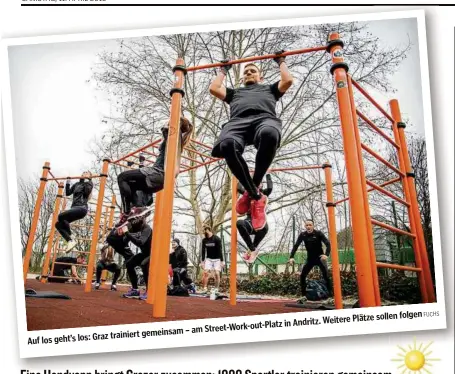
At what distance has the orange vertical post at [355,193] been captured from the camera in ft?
6.62

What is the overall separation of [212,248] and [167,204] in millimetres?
1760

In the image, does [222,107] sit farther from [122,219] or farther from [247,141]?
[122,219]

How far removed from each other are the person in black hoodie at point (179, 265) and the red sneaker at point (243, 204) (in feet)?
3.69

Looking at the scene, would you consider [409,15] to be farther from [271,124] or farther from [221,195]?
[221,195]

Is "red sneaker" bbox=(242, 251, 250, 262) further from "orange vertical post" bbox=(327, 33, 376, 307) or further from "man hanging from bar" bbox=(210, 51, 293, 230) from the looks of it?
"orange vertical post" bbox=(327, 33, 376, 307)

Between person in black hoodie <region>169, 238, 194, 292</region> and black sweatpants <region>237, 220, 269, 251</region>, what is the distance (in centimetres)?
86

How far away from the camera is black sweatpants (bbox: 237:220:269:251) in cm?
330

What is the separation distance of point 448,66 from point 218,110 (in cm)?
228

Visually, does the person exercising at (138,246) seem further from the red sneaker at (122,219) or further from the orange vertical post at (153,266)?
the orange vertical post at (153,266)

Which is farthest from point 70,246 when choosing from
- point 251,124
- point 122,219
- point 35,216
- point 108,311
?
point 251,124

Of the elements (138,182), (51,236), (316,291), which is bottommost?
(316,291)

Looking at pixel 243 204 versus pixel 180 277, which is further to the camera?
pixel 180 277

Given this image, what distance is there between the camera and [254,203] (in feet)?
9.88

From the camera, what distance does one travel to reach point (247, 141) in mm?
2682
